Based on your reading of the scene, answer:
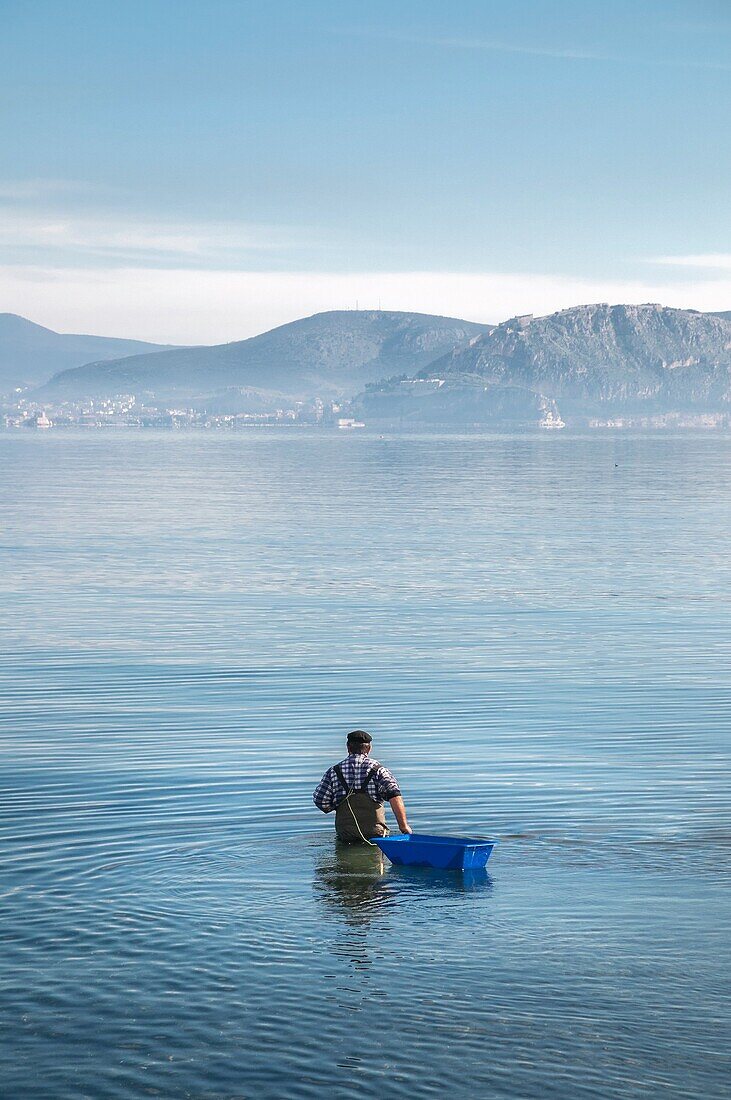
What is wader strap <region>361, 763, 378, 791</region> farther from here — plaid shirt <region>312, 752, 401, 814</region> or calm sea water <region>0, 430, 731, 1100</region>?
calm sea water <region>0, 430, 731, 1100</region>

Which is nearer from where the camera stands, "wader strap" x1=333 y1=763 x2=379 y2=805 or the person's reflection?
the person's reflection

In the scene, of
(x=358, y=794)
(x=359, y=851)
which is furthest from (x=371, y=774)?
(x=359, y=851)

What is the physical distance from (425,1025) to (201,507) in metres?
105

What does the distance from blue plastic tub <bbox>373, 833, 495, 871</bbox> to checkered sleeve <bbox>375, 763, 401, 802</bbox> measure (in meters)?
0.62

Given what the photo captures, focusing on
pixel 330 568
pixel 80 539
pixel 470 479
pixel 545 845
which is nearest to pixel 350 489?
pixel 470 479

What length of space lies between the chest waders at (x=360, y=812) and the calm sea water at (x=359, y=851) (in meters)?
0.41

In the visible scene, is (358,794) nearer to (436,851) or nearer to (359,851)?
(359,851)

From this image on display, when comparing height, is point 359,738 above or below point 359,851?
above

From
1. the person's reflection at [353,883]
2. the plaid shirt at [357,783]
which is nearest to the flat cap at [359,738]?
the plaid shirt at [357,783]

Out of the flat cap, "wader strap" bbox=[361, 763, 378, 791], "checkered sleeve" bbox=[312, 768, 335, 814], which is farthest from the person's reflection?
the flat cap

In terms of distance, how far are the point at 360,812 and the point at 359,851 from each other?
0.56m

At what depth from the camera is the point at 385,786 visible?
20984 mm

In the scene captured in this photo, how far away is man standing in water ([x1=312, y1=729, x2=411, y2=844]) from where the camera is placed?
826 inches

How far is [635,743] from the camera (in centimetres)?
3030
